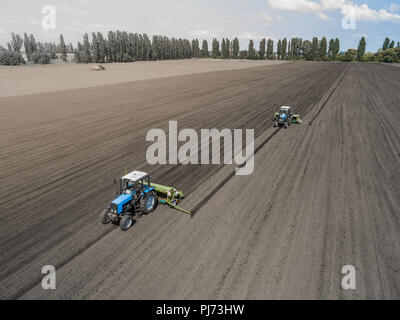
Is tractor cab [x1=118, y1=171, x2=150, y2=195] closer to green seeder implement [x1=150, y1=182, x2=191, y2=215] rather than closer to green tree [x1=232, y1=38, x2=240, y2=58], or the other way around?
green seeder implement [x1=150, y1=182, x2=191, y2=215]

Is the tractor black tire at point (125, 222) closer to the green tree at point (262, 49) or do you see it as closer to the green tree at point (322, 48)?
the green tree at point (322, 48)

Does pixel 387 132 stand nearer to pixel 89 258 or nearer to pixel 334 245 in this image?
pixel 334 245

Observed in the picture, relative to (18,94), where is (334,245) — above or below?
below

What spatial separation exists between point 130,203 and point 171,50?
17252cm

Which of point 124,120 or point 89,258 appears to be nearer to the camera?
point 89,258

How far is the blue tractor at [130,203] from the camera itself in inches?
380

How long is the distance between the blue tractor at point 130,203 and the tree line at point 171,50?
124799mm

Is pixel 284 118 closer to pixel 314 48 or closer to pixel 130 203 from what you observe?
pixel 130 203

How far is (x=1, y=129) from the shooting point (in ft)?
73.3

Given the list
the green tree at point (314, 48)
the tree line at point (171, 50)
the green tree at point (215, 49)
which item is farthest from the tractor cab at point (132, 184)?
the green tree at point (215, 49)

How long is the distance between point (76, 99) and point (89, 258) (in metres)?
32.4

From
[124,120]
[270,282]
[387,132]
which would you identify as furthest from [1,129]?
[387,132]
